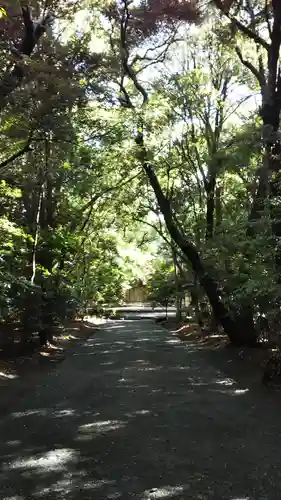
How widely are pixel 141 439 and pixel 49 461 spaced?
4.15ft

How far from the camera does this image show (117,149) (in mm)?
17734

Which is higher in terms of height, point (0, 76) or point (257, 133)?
point (0, 76)

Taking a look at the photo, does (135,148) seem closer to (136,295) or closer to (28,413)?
(28,413)

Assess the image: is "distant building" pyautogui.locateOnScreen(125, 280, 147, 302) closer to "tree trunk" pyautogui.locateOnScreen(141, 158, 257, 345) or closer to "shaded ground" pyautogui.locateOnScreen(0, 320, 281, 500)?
"tree trunk" pyautogui.locateOnScreen(141, 158, 257, 345)

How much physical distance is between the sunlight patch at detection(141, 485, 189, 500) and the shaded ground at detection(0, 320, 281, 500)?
0.01 metres

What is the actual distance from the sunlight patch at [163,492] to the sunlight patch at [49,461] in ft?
3.49

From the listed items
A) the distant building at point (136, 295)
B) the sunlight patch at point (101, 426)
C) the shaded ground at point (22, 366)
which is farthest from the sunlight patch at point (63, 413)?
the distant building at point (136, 295)

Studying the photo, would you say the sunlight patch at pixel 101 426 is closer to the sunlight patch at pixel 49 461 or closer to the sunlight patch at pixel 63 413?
the sunlight patch at pixel 63 413

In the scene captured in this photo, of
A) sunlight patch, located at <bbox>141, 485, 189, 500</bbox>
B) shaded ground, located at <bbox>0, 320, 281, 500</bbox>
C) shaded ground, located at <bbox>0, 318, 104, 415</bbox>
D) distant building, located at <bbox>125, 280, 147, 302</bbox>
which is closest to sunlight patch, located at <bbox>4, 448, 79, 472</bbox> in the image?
shaded ground, located at <bbox>0, 320, 281, 500</bbox>

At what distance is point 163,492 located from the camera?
14.5ft

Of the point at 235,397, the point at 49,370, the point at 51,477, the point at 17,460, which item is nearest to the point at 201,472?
the point at 51,477

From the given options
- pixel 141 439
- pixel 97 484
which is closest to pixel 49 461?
pixel 97 484

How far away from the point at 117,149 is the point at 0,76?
8.45 m

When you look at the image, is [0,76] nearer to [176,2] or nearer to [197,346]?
[176,2]
